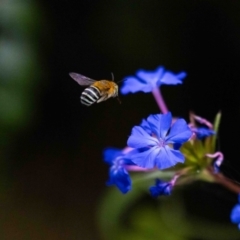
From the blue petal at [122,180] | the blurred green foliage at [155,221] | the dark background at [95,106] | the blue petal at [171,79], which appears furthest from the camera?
the dark background at [95,106]

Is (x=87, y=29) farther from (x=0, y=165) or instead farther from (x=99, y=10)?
(x=0, y=165)

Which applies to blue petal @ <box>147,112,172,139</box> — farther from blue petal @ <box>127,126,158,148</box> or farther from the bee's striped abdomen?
the bee's striped abdomen

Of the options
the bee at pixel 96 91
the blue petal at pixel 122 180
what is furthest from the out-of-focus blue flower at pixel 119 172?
the bee at pixel 96 91

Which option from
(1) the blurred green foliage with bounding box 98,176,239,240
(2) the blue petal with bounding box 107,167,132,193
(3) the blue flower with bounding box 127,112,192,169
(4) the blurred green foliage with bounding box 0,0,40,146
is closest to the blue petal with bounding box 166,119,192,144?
(3) the blue flower with bounding box 127,112,192,169

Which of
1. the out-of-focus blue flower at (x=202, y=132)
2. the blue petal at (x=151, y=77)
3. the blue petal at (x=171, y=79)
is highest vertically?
the blue petal at (x=171, y=79)

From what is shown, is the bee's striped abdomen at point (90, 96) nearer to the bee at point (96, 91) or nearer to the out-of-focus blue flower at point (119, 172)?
the bee at point (96, 91)

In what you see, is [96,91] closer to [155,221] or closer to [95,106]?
[155,221]

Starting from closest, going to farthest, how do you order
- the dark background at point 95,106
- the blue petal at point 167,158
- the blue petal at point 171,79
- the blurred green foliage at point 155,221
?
the blue petal at point 167,158 < the blue petal at point 171,79 < the blurred green foliage at point 155,221 < the dark background at point 95,106
